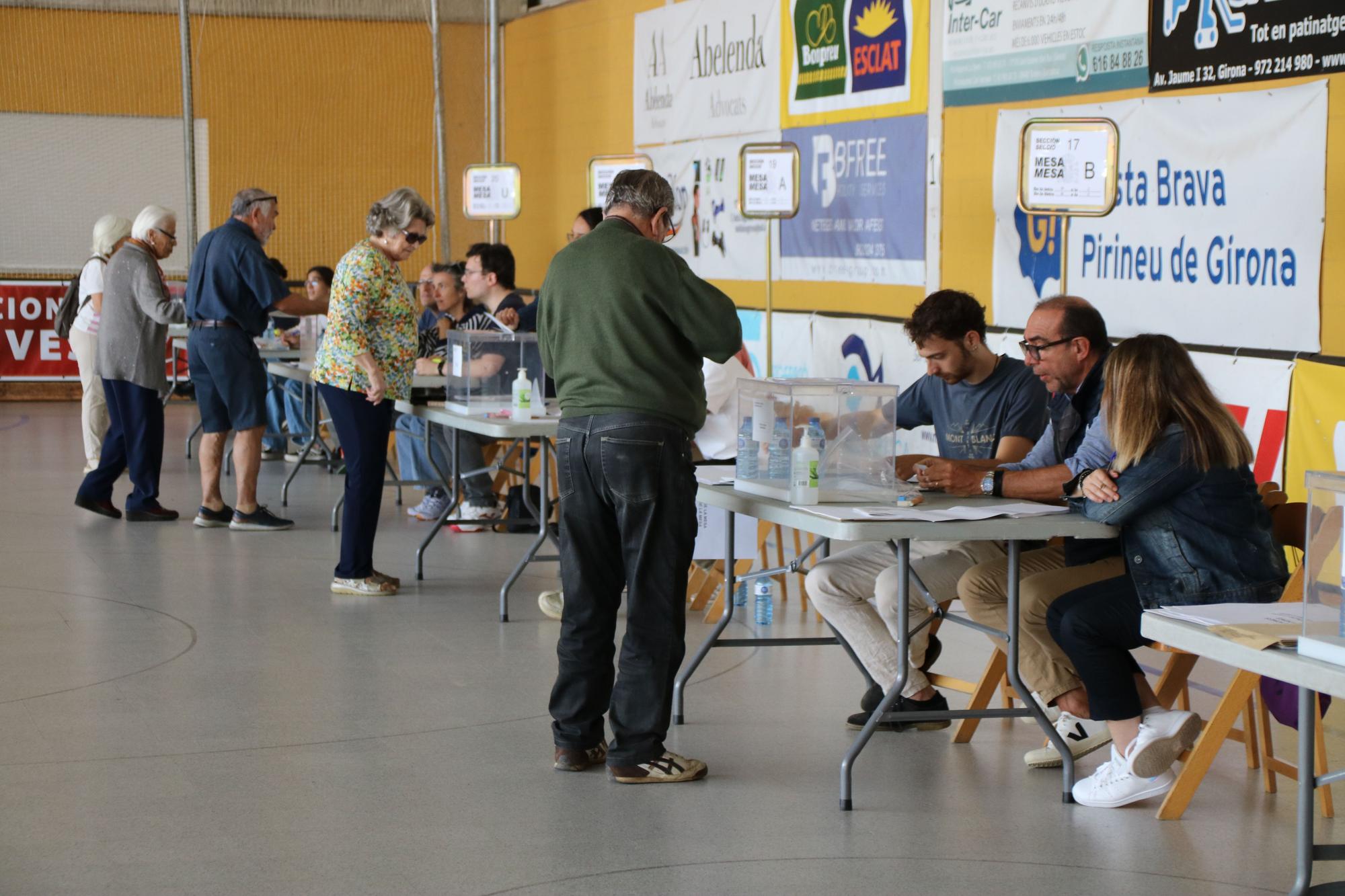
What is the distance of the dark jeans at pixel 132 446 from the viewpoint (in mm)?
7551

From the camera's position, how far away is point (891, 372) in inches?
319

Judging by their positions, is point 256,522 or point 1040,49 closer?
point 1040,49

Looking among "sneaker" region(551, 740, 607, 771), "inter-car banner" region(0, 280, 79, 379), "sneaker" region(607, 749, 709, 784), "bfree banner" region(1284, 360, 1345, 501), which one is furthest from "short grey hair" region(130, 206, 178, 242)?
"inter-car banner" region(0, 280, 79, 379)

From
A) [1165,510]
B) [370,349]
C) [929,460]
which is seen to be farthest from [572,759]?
[370,349]

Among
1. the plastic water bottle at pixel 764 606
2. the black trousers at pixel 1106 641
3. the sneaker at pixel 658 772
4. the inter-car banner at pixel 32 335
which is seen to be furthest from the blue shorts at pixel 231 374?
the inter-car banner at pixel 32 335

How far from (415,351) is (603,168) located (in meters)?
3.27

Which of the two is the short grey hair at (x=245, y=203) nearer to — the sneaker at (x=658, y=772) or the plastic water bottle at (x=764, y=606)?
the plastic water bottle at (x=764, y=606)

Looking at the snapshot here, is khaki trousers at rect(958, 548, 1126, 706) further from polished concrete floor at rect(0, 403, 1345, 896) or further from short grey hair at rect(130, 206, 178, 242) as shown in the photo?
short grey hair at rect(130, 206, 178, 242)

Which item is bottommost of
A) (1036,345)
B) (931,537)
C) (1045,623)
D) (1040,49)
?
(1045,623)

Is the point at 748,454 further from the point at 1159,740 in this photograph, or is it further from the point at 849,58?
the point at 849,58

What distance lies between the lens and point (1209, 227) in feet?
19.7

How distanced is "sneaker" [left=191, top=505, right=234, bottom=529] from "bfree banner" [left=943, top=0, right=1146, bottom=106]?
12.9 feet

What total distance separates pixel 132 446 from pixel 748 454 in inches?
173

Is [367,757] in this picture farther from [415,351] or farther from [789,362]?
[789,362]
